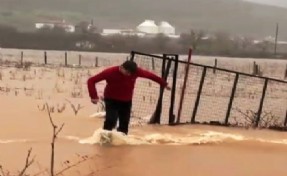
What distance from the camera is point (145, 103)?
17.0m

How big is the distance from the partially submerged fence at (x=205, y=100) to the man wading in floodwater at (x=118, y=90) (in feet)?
7.07

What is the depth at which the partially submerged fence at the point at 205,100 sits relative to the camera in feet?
45.4

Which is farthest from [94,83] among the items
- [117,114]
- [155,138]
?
[155,138]

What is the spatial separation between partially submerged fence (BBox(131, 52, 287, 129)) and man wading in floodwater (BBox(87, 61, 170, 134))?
7.07 ft

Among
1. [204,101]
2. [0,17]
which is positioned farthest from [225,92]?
[0,17]

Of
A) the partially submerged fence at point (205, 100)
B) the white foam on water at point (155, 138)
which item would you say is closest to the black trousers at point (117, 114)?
the white foam on water at point (155, 138)

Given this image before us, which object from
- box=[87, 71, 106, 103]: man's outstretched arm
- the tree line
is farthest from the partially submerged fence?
the tree line

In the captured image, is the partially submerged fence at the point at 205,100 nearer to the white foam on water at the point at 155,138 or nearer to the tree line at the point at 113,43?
the white foam on water at the point at 155,138

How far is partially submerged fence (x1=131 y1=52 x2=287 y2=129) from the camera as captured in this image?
13852 mm

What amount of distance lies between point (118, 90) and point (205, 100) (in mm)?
9650

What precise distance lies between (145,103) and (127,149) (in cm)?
637

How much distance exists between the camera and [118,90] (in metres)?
11.1

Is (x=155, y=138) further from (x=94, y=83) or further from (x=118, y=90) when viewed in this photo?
(x=94, y=83)

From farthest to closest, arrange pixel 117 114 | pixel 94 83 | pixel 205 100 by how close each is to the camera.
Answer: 1. pixel 205 100
2. pixel 117 114
3. pixel 94 83
